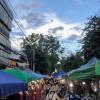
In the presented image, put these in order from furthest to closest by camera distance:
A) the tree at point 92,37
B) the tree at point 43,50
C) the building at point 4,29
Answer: the tree at point 43,50 → the building at point 4,29 → the tree at point 92,37

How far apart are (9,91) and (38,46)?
375 ft

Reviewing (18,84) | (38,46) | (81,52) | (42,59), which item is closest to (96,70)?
(18,84)

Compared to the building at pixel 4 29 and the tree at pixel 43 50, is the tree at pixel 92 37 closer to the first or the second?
the building at pixel 4 29

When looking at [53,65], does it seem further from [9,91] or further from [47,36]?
[9,91]

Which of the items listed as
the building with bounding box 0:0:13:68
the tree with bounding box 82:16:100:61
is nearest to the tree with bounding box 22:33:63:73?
the building with bounding box 0:0:13:68

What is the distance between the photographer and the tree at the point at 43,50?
352 feet

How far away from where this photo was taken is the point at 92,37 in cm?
3052

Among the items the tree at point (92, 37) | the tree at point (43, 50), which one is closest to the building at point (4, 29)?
the tree at point (92, 37)

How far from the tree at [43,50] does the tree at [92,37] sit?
2840 inches

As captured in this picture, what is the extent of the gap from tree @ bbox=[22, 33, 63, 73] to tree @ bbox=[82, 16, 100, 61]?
7213 cm

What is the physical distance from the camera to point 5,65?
161 feet

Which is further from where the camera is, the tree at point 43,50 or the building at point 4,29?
the tree at point 43,50

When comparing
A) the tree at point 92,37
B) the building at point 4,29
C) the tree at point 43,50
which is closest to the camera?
the tree at point 92,37

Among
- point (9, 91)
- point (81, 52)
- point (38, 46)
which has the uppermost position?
point (38, 46)
